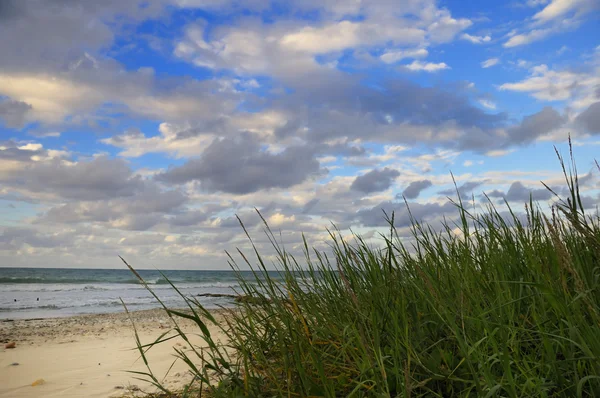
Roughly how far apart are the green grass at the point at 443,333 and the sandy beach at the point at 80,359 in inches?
27.5

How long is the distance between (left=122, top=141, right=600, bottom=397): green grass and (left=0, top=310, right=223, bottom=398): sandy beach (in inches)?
27.5

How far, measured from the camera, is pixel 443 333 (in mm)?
2445

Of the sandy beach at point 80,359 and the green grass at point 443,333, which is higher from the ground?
the green grass at point 443,333

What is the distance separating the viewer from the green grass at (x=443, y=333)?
183cm

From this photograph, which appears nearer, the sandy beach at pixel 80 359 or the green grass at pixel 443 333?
the green grass at pixel 443 333

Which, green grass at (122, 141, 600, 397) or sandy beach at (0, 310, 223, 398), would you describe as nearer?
green grass at (122, 141, 600, 397)

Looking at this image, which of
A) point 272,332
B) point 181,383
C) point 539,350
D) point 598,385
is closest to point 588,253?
point 539,350

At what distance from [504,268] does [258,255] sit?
4.83 feet

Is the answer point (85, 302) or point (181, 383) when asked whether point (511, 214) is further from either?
point (85, 302)

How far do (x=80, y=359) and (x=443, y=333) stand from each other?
5848mm

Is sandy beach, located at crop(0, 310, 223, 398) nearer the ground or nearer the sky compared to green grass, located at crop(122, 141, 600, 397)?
nearer the ground

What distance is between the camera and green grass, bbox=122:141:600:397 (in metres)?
1.83

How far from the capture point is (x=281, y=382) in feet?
8.04

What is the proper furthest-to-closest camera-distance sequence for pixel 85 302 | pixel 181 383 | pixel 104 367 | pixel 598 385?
A: pixel 85 302 < pixel 104 367 < pixel 181 383 < pixel 598 385
